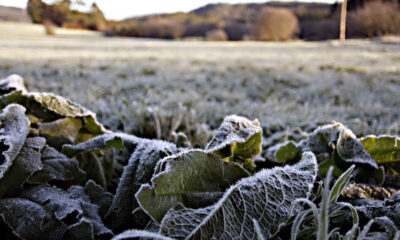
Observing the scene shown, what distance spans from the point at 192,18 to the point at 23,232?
127ft

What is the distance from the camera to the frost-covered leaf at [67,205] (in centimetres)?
69

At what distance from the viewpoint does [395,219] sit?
2.05ft

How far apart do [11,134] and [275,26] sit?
88.8 ft

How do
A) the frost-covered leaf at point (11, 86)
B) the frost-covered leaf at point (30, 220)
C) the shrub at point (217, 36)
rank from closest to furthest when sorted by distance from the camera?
1. the frost-covered leaf at point (30, 220)
2. the frost-covered leaf at point (11, 86)
3. the shrub at point (217, 36)

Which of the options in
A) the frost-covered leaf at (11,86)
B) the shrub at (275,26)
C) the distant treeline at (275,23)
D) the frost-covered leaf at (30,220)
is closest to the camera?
the frost-covered leaf at (30,220)

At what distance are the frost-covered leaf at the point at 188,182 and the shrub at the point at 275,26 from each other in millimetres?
26321

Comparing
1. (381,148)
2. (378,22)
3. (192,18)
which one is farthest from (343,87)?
(192,18)

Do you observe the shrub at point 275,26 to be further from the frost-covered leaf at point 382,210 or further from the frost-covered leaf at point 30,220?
the frost-covered leaf at point 30,220

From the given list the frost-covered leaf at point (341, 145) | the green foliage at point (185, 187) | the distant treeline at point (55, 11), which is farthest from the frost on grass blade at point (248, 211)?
the distant treeline at point (55, 11)

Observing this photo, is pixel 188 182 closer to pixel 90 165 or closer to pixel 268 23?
pixel 90 165

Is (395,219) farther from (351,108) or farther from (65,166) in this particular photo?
(351,108)

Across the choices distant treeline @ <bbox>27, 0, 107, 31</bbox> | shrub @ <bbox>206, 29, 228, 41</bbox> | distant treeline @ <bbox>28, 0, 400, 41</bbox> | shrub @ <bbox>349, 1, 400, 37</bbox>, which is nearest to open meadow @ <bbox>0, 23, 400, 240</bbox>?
distant treeline @ <bbox>27, 0, 107, 31</bbox>

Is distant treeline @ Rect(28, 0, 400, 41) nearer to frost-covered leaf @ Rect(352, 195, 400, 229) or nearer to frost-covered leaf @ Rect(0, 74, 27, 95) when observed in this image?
frost-covered leaf @ Rect(0, 74, 27, 95)

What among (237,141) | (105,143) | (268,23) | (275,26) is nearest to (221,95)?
(105,143)
